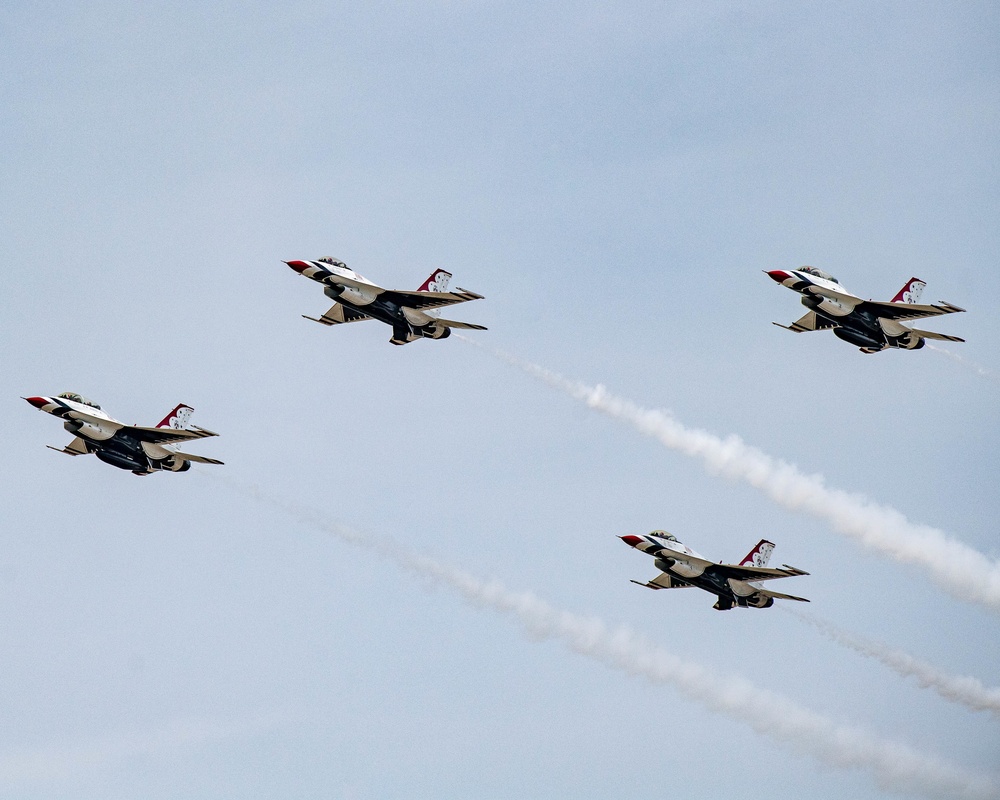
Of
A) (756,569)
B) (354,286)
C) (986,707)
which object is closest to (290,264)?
(354,286)

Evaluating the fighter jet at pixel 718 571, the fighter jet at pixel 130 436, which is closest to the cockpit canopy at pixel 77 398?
the fighter jet at pixel 130 436

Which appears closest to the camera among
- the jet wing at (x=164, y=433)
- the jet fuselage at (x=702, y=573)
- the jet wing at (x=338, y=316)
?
the jet wing at (x=164, y=433)

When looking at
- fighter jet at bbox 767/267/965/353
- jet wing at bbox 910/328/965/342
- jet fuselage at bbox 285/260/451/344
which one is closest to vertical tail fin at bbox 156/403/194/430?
jet fuselage at bbox 285/260/451/344

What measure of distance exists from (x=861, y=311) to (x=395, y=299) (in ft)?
87.8

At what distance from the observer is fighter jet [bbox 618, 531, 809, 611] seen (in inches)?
3568

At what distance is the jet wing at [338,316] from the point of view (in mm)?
96125

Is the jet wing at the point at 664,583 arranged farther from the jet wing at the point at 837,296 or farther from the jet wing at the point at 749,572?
the jet wing at the point at 837,296

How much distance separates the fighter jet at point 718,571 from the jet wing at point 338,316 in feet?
67.6

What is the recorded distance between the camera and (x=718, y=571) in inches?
3575

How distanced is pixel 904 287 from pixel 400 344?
29.4m

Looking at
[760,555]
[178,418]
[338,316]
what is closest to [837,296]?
[760,555]

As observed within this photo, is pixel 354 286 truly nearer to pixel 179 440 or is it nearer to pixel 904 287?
pixel 179 440

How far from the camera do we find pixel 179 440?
3477 inches

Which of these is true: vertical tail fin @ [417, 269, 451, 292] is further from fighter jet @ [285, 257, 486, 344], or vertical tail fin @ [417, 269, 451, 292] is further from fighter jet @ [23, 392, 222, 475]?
fighter jet @ [23, 392, 222, 475]
